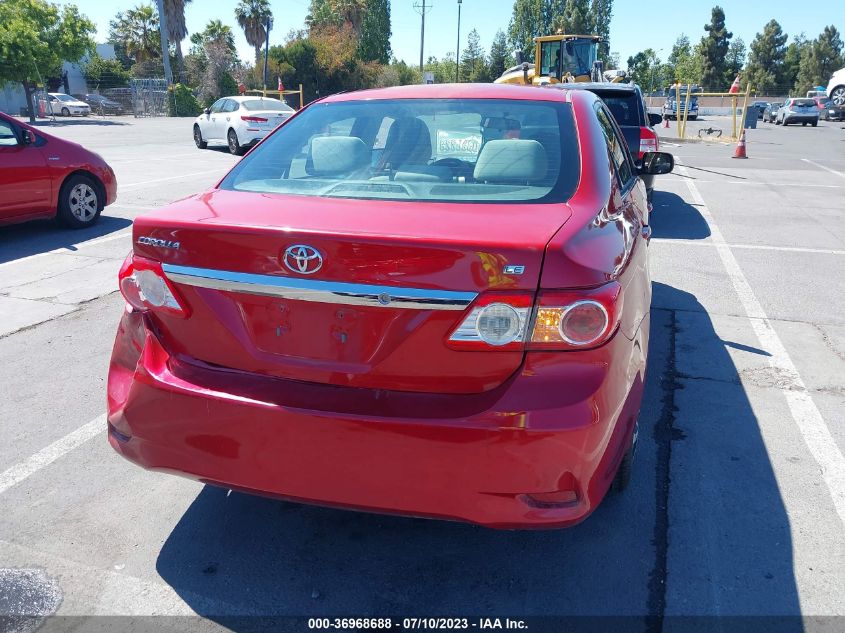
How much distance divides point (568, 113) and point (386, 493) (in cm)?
195

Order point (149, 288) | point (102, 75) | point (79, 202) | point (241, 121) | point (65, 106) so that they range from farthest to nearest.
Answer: point (102, 75)
point (65, 106)
point (241, 121)
point (79, 202)
point (149, 288)

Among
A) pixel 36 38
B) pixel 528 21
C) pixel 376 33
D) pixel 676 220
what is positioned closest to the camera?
pixel 676 220

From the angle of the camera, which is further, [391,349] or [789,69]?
[789,69]

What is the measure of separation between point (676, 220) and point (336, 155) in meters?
7.85

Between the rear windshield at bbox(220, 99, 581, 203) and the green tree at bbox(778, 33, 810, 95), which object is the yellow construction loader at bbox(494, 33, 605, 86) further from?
the green tree at bbox(778, 33, 810, 95)

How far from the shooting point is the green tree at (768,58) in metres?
85.2

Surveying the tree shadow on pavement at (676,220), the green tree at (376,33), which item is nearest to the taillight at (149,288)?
the tree shadow on pavement at (676,220)

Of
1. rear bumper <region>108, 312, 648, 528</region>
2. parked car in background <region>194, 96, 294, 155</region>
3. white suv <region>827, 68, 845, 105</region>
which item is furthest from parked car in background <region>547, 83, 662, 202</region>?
white suv <region>827, 68, 845, 105</region>

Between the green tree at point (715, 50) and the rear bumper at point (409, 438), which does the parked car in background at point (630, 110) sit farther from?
the green tree at point (715, 50)

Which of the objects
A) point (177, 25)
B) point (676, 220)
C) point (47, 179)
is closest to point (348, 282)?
point (47, 179)

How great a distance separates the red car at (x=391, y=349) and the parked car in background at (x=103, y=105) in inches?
2008

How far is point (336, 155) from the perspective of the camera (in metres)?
3.24

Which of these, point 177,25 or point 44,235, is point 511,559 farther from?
point 177,25

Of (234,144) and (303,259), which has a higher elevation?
(303,259)
